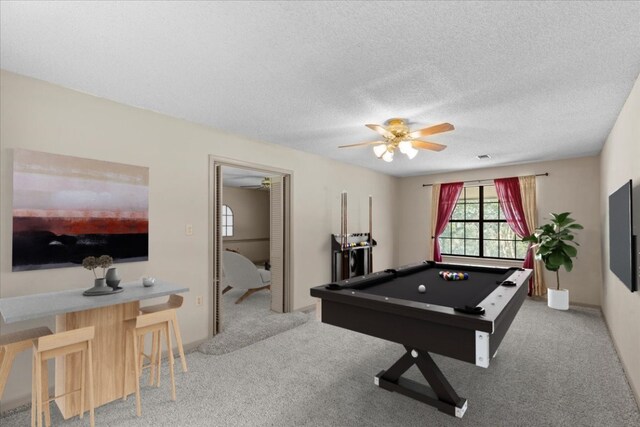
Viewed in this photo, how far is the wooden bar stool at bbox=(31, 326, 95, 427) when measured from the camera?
1.86 m

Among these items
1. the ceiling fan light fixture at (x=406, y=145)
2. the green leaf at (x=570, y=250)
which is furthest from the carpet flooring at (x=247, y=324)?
the green leaf at (x=570, y=250)

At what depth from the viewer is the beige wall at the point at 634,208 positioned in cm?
239

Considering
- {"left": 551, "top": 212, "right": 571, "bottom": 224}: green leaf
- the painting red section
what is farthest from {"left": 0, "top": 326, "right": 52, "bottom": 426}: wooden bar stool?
{"left": 551, "top": 212, "right": 571, "bottom": 224}: green leaf

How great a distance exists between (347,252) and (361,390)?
293cm

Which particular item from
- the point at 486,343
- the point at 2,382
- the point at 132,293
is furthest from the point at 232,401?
→ the point at 486,343

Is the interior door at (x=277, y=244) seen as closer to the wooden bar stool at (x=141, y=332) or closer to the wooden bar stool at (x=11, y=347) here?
the wooden bar stool at (x=141, y=332)

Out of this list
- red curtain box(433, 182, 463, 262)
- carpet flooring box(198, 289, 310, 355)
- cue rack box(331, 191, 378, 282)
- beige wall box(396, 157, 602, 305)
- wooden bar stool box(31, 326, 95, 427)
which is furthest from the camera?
red curtain box(433, 182, 463, 262)

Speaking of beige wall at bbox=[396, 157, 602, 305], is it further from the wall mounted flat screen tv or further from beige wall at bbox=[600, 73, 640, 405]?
the wall mounted flat screen tv

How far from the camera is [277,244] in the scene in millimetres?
4680

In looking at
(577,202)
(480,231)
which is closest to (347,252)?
(480,231)

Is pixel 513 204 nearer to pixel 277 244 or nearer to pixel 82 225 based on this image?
pixel 277 244

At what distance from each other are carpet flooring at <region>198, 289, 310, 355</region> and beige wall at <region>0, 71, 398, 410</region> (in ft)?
0.79

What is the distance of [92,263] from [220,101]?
1.66 metres

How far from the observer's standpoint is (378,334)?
2113 mm
